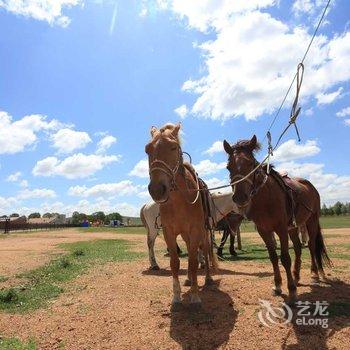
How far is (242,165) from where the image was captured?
6672mm

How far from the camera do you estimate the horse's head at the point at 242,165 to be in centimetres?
627

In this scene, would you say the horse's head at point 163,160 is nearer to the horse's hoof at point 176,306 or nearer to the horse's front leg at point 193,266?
the horse's front leg at point 193,266

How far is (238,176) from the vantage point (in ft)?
21.4

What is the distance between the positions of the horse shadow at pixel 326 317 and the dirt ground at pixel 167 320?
12mm

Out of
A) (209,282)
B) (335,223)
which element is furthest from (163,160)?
(335,223)

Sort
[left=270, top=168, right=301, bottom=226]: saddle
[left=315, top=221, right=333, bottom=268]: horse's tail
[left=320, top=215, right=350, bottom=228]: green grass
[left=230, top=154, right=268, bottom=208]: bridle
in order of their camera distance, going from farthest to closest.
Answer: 1. [left=320, top=215, right=350, bottom=228]: green grass
2. [left=315, top=221, right=333, bottom=268]: horse's tail
3. [left=270, top=168, right=301, bottom=226]: saddle
4. [left=230, top=154, right=268, bottom=208]: bridle

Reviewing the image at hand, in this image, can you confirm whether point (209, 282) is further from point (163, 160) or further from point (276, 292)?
point (163, 160)

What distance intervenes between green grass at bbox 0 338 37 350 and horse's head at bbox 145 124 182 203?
2.44 m

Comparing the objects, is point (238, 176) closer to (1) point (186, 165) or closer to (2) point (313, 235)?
(1) point (186, 165)

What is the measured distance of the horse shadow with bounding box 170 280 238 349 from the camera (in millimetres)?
4988

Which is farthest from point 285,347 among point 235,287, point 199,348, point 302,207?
point 302,207

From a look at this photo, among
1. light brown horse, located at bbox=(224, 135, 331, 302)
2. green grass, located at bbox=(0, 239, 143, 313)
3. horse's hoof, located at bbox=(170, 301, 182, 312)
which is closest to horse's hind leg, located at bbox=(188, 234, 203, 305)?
horse's hoof, located at bbox=(170, 301, 182, 312)

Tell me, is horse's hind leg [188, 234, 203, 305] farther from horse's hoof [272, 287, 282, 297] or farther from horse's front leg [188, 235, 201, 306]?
horse's hoof [272, 287, 282, 297]

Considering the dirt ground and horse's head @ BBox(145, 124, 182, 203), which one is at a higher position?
horse's head @ BBox(145, 124, 182, 203)
